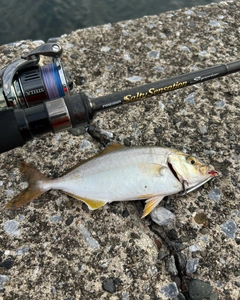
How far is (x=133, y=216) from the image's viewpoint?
2.36 meters

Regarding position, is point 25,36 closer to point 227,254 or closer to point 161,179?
point 161,179

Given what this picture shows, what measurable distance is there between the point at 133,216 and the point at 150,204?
0.56 feet

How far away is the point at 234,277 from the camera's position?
6.89 ft

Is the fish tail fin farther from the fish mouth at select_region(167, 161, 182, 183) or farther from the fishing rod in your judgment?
the fish mouth at select_region(167, 161, 182, 183)

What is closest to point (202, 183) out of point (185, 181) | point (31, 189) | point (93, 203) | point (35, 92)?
point (185, 181)

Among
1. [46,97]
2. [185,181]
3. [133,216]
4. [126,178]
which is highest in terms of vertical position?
[46,97]

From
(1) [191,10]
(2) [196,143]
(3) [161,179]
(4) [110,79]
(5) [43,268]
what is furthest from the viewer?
(1) [191,10]

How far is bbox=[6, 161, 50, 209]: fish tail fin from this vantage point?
91.9 inches

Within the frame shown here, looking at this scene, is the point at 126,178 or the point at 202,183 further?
the point at 202,183

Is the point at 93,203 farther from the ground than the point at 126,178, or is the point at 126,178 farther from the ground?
the point at 126,178

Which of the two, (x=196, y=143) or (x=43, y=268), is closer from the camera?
(x=43, y=268)

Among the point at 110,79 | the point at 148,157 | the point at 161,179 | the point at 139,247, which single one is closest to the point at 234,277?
the point at 139,247

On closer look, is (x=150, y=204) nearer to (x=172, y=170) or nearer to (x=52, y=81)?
(x=172, y=170)

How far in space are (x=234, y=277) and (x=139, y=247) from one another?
63 cm
